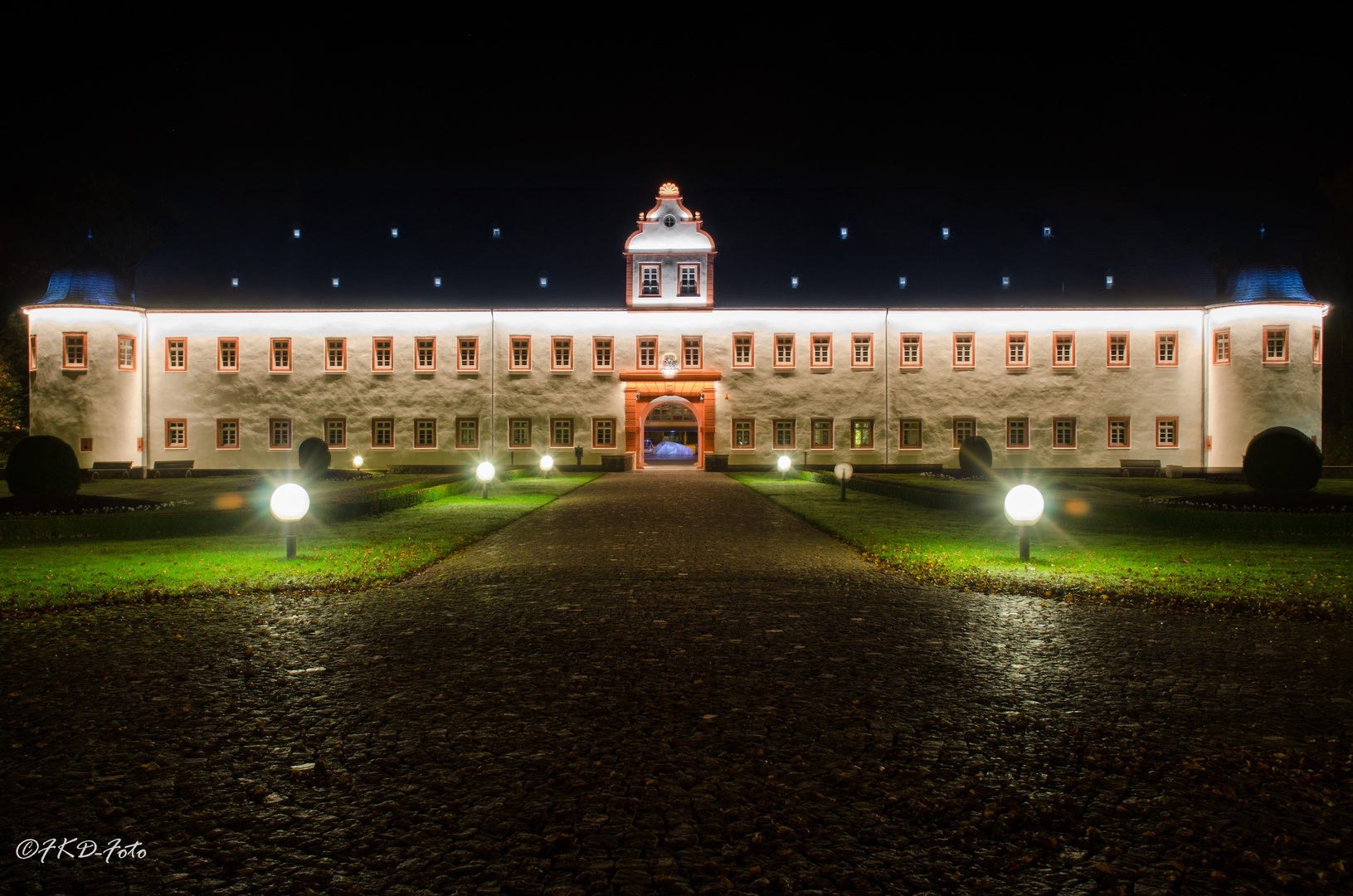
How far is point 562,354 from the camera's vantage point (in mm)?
37500

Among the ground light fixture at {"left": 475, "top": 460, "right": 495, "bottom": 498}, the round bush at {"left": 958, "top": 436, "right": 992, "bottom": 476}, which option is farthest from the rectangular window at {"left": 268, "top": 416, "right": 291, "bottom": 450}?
the round bush at {"left": 958, "top": 436, "right": 992, "bottom": 476}

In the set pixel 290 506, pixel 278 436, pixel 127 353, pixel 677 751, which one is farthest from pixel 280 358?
pixel 677 751

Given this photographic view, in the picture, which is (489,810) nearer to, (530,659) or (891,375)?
(530,659)

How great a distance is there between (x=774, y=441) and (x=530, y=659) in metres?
31.9

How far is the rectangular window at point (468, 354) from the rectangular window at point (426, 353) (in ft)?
3.36

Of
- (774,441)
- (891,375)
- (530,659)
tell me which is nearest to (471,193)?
(774,441)

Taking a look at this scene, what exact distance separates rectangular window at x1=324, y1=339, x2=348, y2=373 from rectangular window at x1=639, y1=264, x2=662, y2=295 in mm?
13222

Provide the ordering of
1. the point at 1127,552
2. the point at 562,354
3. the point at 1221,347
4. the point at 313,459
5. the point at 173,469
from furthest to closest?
the point at 562,354 → the point at 1221,347 → the point at 173,469 → the point at 313,459 → the point at 1127,552

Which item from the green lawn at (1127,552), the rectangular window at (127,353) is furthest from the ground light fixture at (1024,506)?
the rectangular window at (127,353)

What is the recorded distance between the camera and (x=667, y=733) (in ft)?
15.0

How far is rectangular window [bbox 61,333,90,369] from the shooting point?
3538cm

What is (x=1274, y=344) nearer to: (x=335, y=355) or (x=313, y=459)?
(x=313, y=459)

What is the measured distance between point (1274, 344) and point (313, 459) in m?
37.8

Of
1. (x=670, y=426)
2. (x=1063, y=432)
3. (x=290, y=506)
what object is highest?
(x=670, y=426)
